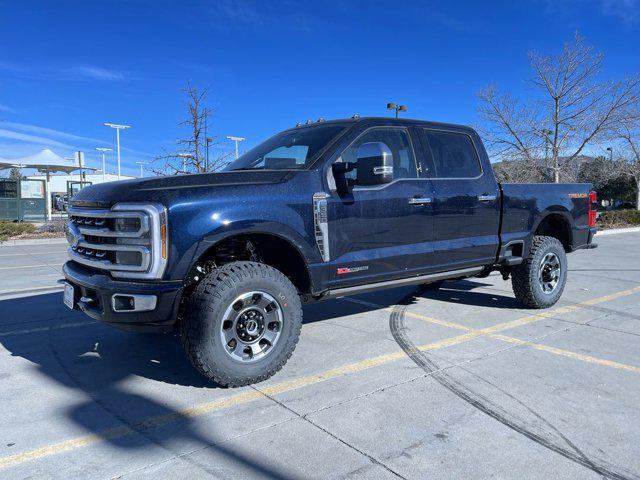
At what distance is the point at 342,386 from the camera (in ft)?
12.0

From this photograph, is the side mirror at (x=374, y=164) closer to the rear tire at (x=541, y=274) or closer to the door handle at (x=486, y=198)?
the door handle at (x=486, y=198)

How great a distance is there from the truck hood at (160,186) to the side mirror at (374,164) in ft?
1.83

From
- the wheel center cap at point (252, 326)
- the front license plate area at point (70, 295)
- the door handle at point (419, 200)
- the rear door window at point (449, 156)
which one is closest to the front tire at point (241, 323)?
the wheel center cap at point (252, 326)

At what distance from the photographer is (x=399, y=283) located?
4578 millimetres

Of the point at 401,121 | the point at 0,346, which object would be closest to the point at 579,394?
the point at 401,121

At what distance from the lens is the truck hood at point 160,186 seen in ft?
11.0

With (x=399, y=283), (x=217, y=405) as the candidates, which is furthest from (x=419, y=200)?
(x=217, y=405)

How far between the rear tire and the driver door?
1.73 meters

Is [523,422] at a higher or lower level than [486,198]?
lower

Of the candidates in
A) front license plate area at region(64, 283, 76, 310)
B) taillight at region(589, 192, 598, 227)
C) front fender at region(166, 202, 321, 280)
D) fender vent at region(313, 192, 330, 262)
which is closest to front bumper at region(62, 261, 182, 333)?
front fender at region(166, 202, 321, 280)

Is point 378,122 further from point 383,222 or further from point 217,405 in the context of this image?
point 217,405

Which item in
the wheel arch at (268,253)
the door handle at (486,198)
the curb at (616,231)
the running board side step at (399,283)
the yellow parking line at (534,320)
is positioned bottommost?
the yellow parking line at (534,320)

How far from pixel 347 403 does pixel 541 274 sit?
3.75m

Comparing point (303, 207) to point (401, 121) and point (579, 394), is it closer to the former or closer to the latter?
point (401, 121)
